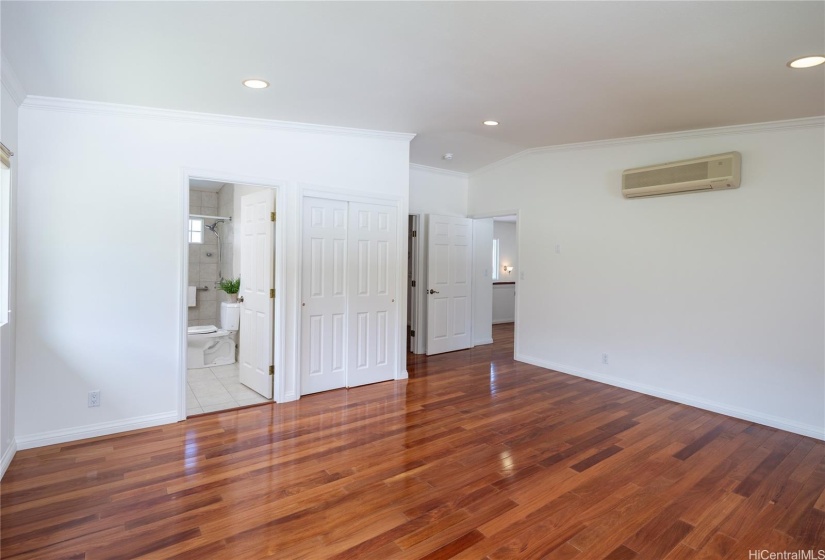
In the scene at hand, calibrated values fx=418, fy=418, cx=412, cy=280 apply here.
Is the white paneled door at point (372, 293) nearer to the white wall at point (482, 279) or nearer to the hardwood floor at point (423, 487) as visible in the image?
the hardwood floor at point (423, 487)

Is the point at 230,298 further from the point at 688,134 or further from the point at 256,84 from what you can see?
the point at 688,134

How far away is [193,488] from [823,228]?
195 inches

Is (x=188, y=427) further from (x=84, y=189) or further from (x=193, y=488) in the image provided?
(x=84, y=189)

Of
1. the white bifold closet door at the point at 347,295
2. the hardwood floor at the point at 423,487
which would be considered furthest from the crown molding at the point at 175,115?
the hardwood floor at the point at 423,487

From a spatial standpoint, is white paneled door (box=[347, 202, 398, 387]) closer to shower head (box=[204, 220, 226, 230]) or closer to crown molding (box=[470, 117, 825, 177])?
crown molding (box=[470, 117, 825, 177])

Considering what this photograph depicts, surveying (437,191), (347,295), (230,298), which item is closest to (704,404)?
(347,295)

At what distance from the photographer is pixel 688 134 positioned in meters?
4.04

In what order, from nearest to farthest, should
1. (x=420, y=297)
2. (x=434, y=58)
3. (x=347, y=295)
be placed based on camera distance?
(x=434, y=58) → (x=347, y=295) → (x=420, y=297)

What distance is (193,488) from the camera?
2.47 meters

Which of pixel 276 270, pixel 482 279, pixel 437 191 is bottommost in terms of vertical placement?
pixel 482 279

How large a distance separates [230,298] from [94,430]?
3.05m

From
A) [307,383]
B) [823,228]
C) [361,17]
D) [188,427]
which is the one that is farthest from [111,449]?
[823,228]

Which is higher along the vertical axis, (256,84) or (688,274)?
(256,84)

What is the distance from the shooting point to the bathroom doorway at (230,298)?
4.06m
